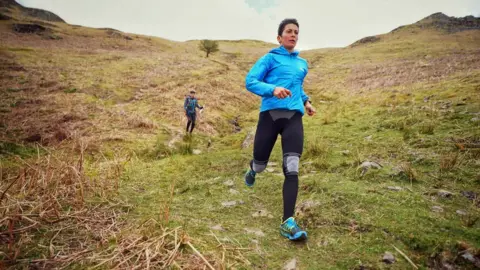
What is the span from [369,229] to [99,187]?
4.23 metres

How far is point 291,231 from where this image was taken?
369 cm

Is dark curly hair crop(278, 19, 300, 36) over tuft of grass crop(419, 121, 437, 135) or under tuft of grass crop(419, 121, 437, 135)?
over

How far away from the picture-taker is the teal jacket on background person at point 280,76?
436 cm

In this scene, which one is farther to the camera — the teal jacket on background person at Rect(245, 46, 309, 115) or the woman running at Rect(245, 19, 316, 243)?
the teal jacket on background person at Rect(245, 46, 309, 115)

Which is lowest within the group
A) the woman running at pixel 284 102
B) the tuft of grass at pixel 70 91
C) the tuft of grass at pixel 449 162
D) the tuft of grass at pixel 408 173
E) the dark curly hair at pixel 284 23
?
the tuft of grass at pixel 70 91

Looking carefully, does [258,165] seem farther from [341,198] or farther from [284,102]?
[341,198]

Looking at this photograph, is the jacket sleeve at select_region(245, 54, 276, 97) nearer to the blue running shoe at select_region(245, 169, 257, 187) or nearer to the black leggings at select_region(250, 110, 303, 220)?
the black leggings at select_region(250, 110, 303, 220)

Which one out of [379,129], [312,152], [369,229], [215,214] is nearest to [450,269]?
[369,229]

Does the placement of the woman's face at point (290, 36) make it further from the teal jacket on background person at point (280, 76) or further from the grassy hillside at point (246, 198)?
the grassy hillside at point (246, 198)

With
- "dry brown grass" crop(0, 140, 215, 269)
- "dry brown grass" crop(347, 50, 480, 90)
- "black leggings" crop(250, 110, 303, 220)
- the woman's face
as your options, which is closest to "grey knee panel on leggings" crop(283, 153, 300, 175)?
"black leggings" crop(250, 110, 303, 220)

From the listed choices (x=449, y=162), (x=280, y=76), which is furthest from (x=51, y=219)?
(x=449, y=162)

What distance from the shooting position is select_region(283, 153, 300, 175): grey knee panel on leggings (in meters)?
4.11

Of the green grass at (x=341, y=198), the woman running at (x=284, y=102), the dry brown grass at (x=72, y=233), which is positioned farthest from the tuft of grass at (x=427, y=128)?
the dry brown grass at (x=72, y=233)

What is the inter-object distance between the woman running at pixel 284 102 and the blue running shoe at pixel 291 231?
1.50 feet
